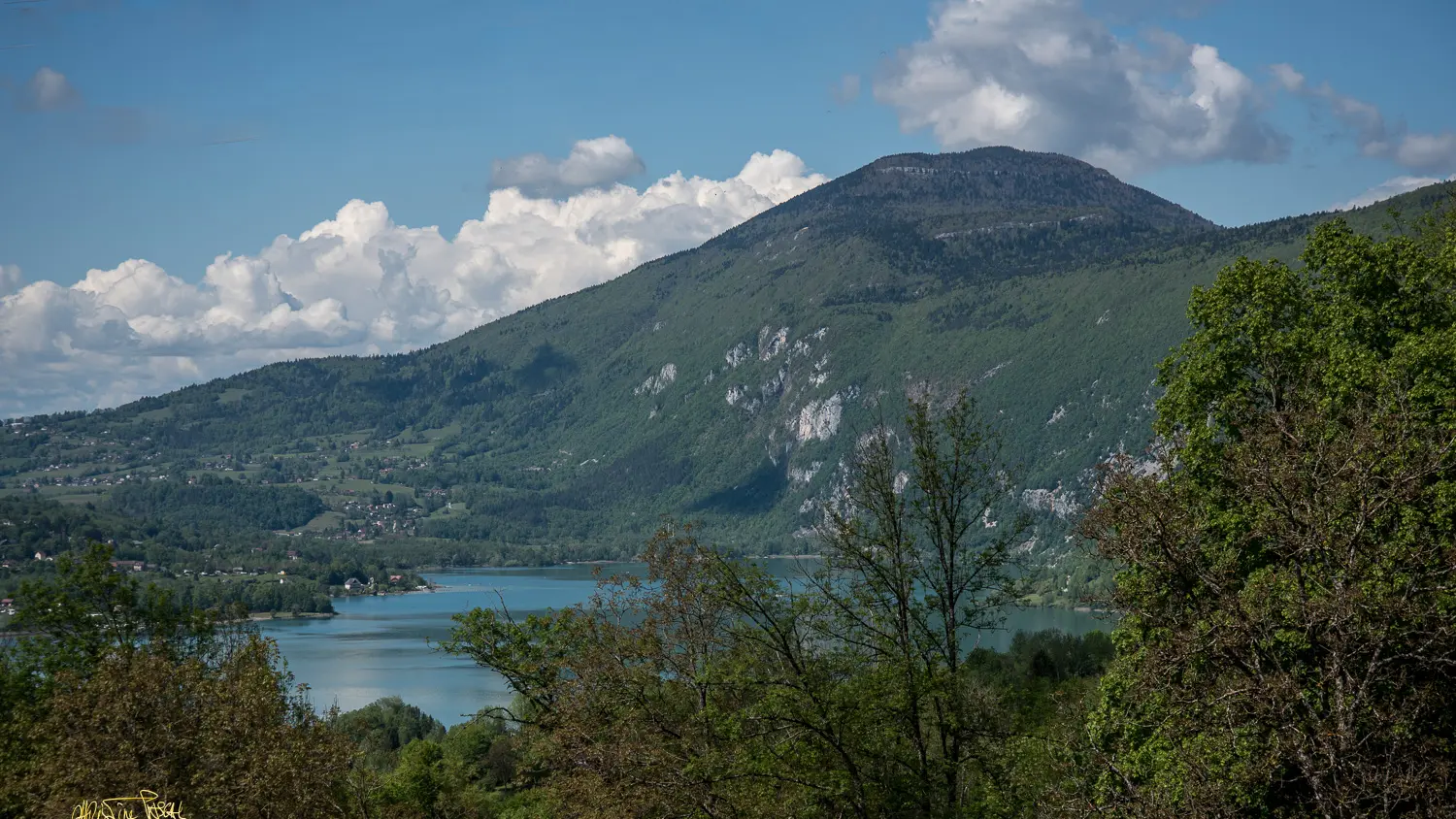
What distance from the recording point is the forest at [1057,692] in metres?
13.5

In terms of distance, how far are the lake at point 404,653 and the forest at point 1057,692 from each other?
4849 cm

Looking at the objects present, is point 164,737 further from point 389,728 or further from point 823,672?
point 389,728

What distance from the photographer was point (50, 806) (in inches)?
812

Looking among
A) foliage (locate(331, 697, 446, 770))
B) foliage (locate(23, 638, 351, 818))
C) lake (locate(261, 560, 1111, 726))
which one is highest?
foliage (locate(23, 638, 351, 818))

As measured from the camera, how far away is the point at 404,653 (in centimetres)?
12850

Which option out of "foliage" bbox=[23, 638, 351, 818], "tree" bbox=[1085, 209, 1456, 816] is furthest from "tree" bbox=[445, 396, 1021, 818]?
"foliage" bbox=[23, 638, 351, 818]

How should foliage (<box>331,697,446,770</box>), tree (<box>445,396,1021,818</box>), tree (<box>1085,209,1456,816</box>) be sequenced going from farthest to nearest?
foliage (<box>331,697,446,770</box>), tree (<box>445,396,1021,818</box>), tree (<box>1085,209,1456,816</box>)

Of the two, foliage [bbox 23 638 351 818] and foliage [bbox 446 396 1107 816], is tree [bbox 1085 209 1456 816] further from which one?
foliage [bbox 23 638 351 818]

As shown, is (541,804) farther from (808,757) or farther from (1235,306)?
(1235,306)

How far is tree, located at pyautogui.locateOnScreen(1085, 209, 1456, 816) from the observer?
12.8m

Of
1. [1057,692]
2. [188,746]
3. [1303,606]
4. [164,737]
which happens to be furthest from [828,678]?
[164,737]

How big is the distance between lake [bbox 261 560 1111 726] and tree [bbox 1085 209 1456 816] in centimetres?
5461

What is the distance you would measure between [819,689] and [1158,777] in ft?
17.4

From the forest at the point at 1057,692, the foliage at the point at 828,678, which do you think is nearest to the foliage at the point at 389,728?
the forest at the point at 1057,692
